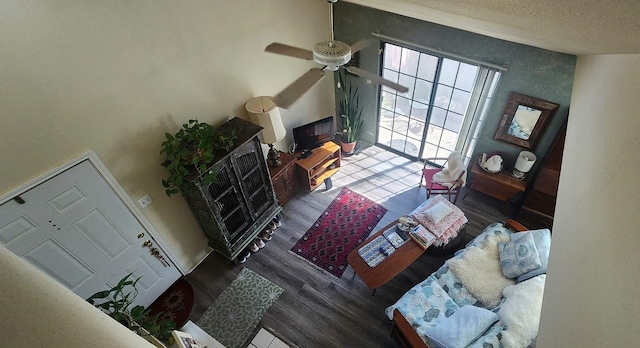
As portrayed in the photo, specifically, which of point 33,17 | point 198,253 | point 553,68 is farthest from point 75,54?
point 553,68

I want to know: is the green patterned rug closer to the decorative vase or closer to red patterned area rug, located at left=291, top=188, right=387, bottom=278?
red patterned area rug, located at left=291, top=188, right=387, bottom=278

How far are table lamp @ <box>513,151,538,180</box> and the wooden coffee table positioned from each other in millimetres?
1713

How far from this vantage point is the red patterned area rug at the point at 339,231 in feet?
12.6

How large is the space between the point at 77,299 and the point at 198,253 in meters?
3.02

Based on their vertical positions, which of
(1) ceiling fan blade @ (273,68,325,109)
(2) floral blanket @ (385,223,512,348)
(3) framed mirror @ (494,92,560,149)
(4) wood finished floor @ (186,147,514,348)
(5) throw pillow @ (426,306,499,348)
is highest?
(1) ceiling fan blade @ (273,68,325,109)

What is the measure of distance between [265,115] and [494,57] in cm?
270

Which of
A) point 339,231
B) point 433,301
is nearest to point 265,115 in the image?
point 339,231

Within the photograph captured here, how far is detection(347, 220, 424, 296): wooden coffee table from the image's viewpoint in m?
3.19

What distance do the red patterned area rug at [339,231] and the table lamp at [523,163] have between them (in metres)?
1.76

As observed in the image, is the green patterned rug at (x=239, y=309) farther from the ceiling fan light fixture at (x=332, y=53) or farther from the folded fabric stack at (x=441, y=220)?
the ceiling fan light fixture at (x=332, y=53)

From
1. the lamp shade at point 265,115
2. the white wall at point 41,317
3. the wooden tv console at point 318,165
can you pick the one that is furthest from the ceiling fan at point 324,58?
the white wall at point 41,317

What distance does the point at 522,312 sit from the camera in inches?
95.1

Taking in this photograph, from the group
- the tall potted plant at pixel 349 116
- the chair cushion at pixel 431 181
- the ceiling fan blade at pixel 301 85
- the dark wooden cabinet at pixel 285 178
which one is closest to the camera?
the ceiling fan blade at pixel 301 85

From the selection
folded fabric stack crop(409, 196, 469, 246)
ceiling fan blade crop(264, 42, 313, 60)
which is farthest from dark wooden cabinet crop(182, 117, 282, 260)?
folded fabric stack crop(409, 196, 469, 246)
